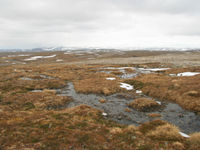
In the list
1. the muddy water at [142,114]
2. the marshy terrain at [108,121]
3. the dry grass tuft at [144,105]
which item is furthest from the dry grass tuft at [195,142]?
the dry grass tuft at [144,105]

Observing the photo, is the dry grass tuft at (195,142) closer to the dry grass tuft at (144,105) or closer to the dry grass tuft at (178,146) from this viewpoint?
the dry grass tuft at (178,146)

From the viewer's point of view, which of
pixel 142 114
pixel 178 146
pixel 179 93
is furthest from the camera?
pixel 179 93

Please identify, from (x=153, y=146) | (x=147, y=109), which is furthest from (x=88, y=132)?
(x=147, y=109)

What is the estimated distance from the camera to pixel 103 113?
1510 centimetres

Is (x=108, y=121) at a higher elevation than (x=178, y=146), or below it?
below

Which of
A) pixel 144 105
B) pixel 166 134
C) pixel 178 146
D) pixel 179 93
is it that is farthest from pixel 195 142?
pixel 179 93

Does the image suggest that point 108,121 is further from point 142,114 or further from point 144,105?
point 144,105

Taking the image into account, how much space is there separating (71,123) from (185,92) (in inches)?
686

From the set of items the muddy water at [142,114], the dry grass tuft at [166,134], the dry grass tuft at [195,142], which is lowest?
the muddy water at [142,114]

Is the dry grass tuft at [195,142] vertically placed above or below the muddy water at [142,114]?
above

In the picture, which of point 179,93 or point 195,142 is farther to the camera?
point 179,93

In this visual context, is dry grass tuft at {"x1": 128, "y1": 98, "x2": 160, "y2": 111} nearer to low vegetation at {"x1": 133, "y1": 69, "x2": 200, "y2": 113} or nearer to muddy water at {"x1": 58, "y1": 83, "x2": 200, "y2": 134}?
muddy water at {"x1": 58, "y1": 83, "x2": 200, "y2": 134}

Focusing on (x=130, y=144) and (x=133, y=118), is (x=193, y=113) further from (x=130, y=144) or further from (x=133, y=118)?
(x=130, y=144)

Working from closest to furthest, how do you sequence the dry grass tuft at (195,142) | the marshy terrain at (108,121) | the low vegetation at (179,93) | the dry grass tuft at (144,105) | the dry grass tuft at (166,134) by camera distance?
the dry grass tuft at (195,142), the marshy terrain at (108,121), the dry grass tuft at (166,134), the low vegetation at (179,93), the dry grass tuft at (144,105)
